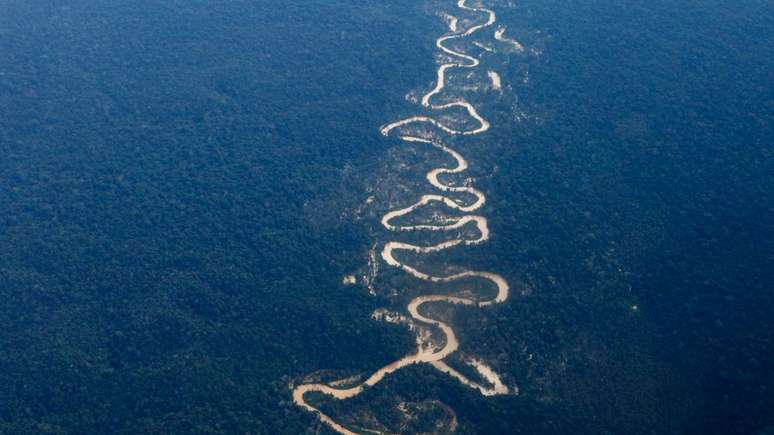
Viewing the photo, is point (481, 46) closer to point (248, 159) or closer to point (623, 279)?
point (248, 159)

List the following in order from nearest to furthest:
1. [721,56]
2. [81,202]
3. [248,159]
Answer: [81,202]
[248,159]
[721,56]

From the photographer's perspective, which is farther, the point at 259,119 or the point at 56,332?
the point at 259,119

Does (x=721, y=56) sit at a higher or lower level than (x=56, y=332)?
higher

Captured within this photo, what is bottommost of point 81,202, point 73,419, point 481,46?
point 73,419

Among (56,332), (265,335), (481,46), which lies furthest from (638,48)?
(56,332)

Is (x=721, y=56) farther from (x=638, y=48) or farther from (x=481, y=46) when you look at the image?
(x=481, y=46)

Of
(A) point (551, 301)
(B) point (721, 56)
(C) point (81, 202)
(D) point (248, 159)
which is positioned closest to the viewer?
(A) point (551, 301)

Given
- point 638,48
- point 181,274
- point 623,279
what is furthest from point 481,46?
point 181,274
